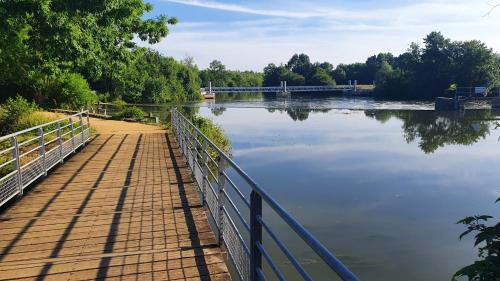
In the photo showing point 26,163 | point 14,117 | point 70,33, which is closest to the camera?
point 26,163

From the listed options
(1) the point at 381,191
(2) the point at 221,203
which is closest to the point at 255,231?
(2) the point at 221,203

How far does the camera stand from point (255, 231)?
361 cm

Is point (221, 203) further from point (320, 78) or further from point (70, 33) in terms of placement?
point (320, 78)

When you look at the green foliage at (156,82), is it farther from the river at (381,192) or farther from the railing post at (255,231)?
the railing post at (255,231)

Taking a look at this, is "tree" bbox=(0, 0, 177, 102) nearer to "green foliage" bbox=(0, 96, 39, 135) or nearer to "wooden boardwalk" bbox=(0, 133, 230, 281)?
"green foliage" bbox=(0, 96, 39, 135)

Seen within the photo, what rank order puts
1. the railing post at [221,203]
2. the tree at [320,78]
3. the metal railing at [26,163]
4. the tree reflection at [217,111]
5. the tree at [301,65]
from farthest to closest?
the tree at [301,65]
the tree at [320,78]
the tree reflection at [217,111]
the metal railing at [26,163]
the railing post at [221,203]

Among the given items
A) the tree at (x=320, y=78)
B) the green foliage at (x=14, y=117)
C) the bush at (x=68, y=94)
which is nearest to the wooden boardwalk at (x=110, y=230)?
the green foliage at (x=14, y=117)

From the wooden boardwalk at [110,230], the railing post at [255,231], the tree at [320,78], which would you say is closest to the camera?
the railing post at [255,231]

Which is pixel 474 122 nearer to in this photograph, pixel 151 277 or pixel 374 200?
pixel 374 200

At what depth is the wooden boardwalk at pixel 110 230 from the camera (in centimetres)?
485

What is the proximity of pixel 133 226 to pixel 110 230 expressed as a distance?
31cm

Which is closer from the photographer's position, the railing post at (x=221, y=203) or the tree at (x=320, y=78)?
the railing post at (x=221, y=203)

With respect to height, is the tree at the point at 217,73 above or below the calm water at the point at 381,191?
above

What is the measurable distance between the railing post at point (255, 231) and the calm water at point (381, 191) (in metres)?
6.49
